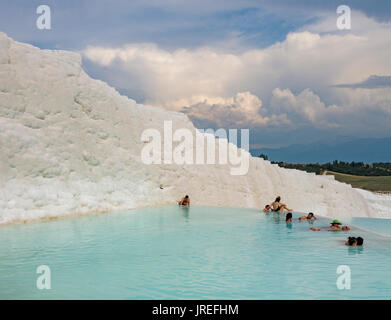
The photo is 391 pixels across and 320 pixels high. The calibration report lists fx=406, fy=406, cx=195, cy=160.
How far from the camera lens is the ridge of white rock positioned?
58.0 ft

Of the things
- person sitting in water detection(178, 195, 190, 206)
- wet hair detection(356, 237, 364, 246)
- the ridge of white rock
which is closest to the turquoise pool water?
wet hair detection(356, 237, 364, 246)

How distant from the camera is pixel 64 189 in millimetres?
18906

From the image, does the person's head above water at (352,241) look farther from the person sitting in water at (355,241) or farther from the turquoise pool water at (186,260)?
the turquoise pool water at (186,260)

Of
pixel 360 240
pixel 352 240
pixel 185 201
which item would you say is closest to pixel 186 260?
pixel 352 240

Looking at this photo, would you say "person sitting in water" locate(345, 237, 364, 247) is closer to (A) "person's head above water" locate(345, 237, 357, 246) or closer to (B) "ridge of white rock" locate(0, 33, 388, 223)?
(A) "person's head above water" locate(345, 237, 357, 246)

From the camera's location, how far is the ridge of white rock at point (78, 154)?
1769 centimetres

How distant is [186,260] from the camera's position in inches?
432

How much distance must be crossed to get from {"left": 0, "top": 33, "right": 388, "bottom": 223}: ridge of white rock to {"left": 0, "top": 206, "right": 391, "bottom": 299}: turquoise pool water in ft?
6.80

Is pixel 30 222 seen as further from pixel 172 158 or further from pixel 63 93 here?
pixel 172 158

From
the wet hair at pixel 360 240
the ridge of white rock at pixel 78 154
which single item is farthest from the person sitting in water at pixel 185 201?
the wet hair at pixel 360 240

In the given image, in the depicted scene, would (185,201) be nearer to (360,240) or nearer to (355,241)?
(355,241)

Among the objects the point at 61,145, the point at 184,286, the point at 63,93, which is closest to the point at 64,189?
the point at 61,145

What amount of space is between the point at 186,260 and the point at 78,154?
11.3 m
